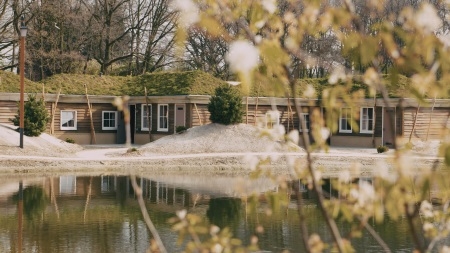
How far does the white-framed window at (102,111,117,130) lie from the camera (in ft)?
131

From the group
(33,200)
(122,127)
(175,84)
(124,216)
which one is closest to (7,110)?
(122,127)

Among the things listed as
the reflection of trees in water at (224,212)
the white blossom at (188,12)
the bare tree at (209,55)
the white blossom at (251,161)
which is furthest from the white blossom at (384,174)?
the bare tree at (209,55)

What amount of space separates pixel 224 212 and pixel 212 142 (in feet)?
50.8

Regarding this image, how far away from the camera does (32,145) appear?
30750 millimetres

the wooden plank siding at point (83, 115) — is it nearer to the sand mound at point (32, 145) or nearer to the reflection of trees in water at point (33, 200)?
the sand mound at point (32, 145)

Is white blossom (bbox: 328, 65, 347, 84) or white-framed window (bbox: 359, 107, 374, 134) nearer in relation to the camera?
white blossom (bbox: 328, 65, 347, 84)

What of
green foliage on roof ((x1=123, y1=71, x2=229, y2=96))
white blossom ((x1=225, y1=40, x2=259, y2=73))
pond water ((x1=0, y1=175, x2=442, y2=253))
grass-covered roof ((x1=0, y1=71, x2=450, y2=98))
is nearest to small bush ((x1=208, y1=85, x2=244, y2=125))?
grass-covered roof ((x1=0, y1=71, x2=450, y2=98))

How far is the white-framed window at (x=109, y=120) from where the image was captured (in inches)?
1566

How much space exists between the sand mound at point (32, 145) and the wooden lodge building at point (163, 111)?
183 inches

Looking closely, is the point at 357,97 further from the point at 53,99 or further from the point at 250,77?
the point at 53,99

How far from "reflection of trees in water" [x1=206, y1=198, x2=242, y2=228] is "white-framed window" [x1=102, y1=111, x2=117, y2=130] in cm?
1970

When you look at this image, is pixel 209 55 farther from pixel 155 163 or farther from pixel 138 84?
pixel 155 163

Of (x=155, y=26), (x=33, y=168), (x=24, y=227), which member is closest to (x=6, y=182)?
(x=33, y=168)

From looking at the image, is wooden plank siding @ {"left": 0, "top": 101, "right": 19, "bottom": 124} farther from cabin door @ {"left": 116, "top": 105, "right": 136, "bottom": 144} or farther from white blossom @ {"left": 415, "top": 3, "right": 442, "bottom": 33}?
white blossom @ {"left": 415, "top": 3, "right": 442, "bottom": 33}
